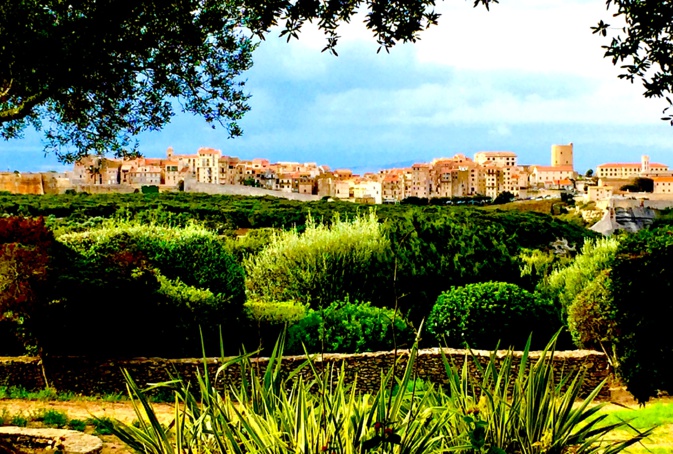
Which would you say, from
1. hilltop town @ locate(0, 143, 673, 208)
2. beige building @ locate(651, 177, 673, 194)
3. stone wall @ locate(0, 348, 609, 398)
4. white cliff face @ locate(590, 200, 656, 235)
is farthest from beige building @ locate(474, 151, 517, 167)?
stone wall @ locate(0, 348, 609, 398)

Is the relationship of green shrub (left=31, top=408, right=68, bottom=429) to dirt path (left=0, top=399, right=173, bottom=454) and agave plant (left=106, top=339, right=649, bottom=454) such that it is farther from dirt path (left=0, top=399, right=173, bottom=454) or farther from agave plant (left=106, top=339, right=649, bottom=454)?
agave plant (left=106, top=339, right=649, bottom=454)

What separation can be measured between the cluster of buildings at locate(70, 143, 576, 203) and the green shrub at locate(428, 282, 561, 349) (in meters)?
51.5

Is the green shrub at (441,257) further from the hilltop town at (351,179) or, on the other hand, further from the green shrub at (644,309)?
the hilltop town at (351,179)

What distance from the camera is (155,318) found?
9945mm

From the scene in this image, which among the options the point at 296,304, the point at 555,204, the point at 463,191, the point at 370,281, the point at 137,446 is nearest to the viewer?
the point at 137,446

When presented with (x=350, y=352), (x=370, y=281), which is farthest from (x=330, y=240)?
(x=350, y=352)

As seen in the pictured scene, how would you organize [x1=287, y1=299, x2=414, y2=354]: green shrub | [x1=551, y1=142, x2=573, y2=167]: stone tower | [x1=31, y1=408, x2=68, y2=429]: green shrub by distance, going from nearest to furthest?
[x1=31, y1=408, x2=68, y2=429]: green shrub → [x1=287, y1=299, x2=414, y2=354]: green shrub → [x1=551, y1=142, x2=573, y2=167]: stone tower

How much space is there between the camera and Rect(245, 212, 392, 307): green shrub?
502 inches

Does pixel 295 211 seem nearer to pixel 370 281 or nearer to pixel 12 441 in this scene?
pixel 370 281

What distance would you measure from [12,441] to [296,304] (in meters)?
5.90

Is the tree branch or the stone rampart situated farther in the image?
the stone rampart

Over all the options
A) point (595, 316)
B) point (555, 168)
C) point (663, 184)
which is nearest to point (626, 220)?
point (595, 316)

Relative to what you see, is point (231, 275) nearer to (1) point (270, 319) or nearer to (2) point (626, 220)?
(1) point (270, 319)

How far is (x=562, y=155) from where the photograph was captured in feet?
398
